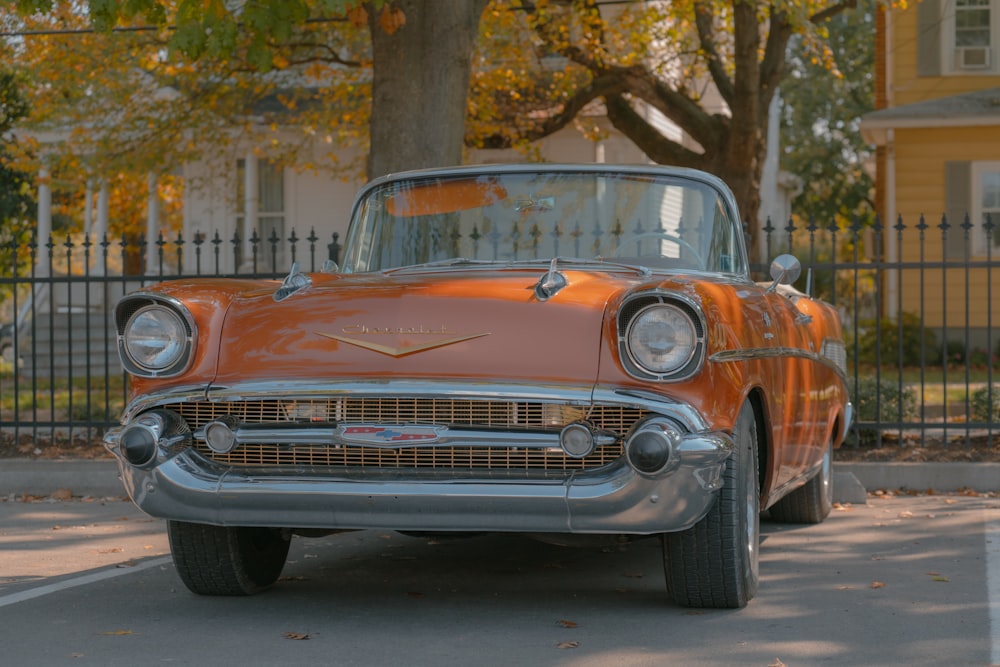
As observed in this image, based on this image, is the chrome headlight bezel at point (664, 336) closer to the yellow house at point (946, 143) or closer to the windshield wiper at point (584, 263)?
the windshield wiper at point (584, 263)

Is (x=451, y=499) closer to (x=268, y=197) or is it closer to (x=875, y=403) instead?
(x=875, y=403)

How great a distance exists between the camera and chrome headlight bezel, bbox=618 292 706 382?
4750 millimetres

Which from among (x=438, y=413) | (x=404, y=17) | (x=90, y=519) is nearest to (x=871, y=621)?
(x=438, y=413)

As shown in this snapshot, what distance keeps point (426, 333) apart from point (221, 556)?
1.30 meters

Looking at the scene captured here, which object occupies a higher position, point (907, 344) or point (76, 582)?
point (907, 344)

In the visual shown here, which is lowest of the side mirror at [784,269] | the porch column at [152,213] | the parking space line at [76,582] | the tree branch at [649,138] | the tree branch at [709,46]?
the parking space line at [76,582]

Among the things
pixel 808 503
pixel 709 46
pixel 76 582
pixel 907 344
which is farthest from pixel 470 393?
pixel 907 344

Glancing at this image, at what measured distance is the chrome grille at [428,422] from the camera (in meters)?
4.72

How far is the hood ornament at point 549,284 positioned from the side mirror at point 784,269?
147 centimetres

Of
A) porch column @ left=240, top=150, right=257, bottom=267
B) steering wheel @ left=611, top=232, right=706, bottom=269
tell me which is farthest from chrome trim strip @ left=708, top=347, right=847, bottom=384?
porch column @ left=240, top=150, right=257, bottom=267

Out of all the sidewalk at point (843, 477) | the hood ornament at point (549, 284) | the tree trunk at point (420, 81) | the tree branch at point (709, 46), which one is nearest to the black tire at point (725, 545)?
the hood ornament at point (549, 284)

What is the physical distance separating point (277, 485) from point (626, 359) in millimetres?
1257

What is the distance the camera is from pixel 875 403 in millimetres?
10688

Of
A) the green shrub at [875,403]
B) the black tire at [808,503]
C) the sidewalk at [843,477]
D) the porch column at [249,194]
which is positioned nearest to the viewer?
the black tire at [808,503]
